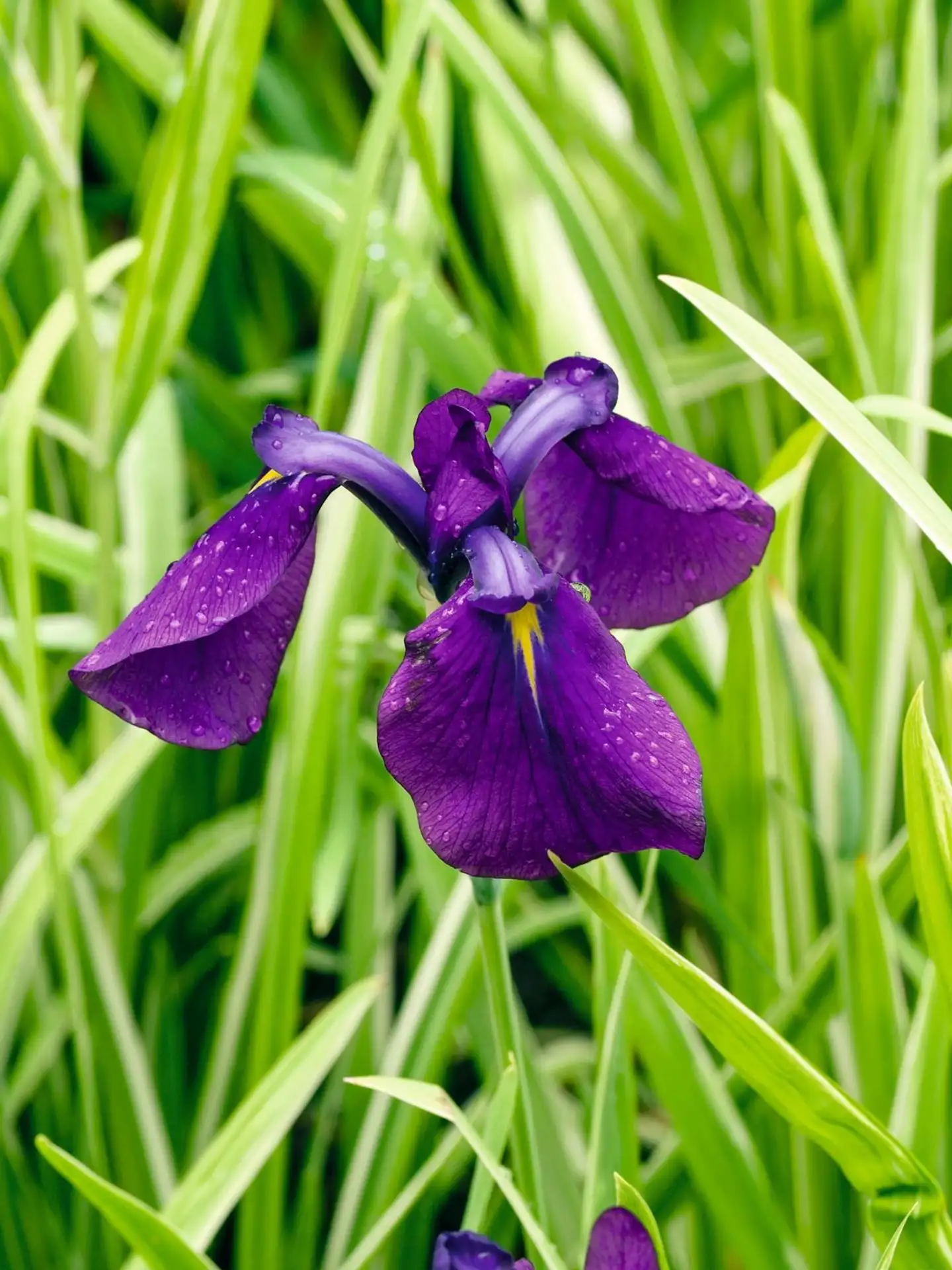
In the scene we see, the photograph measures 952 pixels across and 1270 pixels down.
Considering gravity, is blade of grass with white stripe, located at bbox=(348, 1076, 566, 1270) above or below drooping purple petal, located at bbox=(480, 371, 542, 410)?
below

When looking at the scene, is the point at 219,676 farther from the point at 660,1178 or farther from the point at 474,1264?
the point at 660,1178

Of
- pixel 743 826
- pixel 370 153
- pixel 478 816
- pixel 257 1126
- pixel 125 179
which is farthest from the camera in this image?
pixel 125 179

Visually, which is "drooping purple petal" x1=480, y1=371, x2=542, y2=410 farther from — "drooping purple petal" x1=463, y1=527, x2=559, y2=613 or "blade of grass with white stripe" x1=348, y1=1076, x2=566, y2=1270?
"blade of grass with white stripe" x1=348, y1=1076, x2=566, y2=1270

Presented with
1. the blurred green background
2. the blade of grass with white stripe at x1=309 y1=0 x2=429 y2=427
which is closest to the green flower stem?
the blurred green background

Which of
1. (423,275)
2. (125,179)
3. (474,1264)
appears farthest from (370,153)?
(125,179)

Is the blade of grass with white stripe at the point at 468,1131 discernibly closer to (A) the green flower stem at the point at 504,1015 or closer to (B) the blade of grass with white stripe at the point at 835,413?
(A) the green flower stem at the point at 504,1015

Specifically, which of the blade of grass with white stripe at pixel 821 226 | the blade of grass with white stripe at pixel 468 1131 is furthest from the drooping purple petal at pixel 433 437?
the blade of grass with white stripe at pixel 821 226
